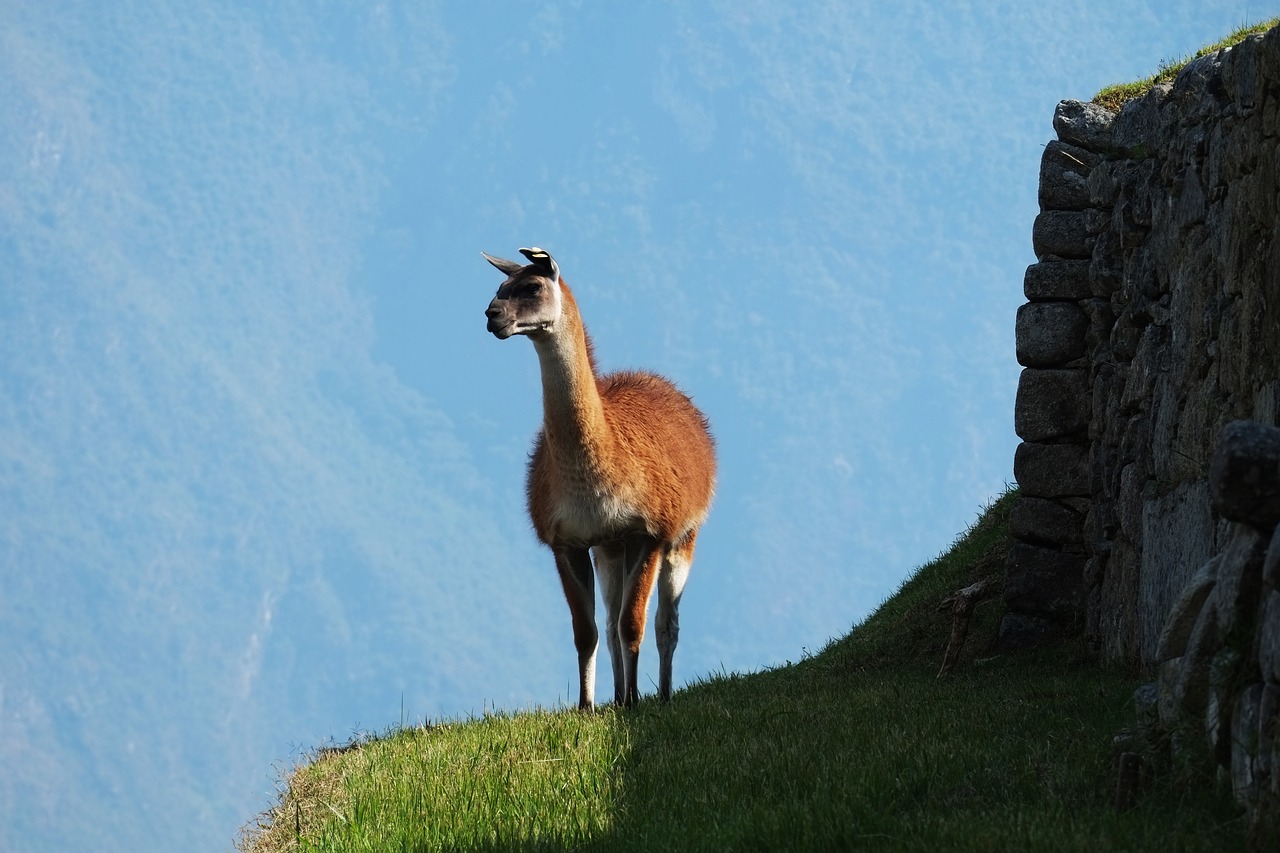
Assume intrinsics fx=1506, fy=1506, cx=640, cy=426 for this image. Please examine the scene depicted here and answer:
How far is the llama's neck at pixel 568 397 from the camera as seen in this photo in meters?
9.51

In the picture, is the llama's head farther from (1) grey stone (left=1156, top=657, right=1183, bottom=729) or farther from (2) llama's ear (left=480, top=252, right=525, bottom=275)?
(1) grey stone (left=1156, top=657, right=1183, bottom=729)

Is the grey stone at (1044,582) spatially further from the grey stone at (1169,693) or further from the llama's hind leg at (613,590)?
the grey stone at (1169,693)

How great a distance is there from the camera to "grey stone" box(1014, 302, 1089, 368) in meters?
12.2

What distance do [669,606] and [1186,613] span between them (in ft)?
19.3

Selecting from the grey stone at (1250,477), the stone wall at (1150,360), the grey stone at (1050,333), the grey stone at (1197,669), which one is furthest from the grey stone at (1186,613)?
the grey stone at (1050,333)

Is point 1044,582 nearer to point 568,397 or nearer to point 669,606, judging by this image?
point 669,606

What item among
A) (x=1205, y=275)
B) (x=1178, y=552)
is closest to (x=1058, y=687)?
(x=1178, y=552)

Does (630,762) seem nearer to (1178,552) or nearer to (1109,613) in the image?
(1178,552)

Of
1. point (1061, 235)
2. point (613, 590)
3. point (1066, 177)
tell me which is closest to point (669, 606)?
point (613, 590)

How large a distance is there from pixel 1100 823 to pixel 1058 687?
4.77m

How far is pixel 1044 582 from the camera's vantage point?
39.4 ft

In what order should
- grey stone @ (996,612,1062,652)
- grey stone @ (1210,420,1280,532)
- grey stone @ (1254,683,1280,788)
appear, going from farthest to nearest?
grey stone @ (996,612,1062,652)
grey stone @ (1210,420,1280,532)
grey stone @ (1254,683,1280,788)

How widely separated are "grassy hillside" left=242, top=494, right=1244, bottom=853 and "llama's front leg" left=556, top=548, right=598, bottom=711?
0.44 meters

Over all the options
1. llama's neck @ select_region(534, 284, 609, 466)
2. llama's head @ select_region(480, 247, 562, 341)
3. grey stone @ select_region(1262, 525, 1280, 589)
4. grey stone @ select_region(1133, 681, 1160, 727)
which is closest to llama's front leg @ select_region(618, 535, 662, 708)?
llama's neck @ select_region(534, 284, 609, 466)
